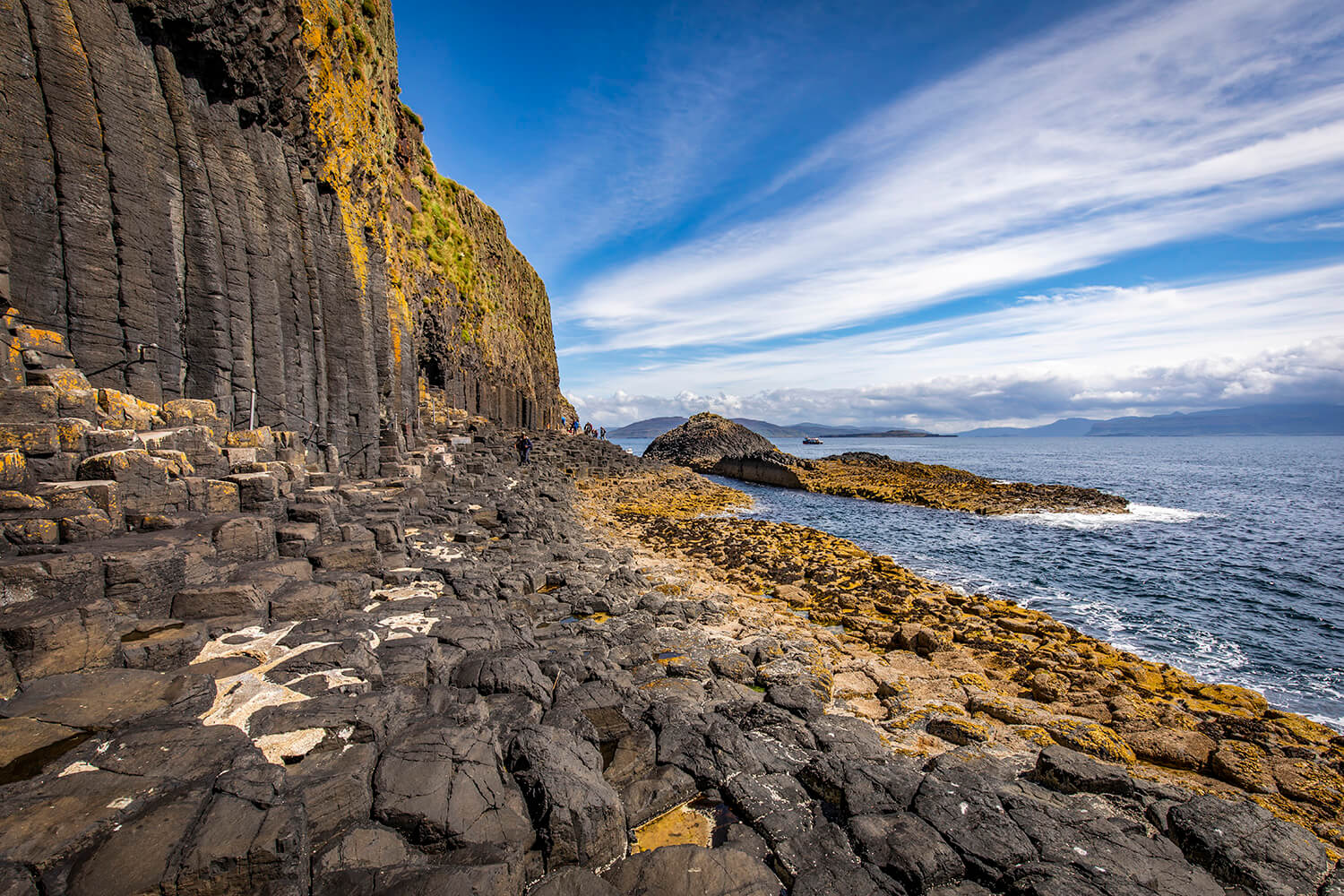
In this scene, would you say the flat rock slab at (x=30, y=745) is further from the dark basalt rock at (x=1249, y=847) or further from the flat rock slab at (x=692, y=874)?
the dark basalt rock at (x=1249, y=847)

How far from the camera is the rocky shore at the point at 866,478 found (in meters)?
40.5

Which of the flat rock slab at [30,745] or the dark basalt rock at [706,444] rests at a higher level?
the dark basalt rock at [706,444]

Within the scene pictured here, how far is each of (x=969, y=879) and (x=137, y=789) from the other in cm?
746

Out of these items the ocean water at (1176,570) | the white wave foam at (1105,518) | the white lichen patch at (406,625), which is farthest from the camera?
the white wave foam at (1105,518)

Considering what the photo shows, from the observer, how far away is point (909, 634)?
497 inches

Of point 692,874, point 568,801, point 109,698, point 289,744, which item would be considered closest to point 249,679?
point 109,698

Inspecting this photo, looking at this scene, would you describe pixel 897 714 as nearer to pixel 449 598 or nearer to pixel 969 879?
pixel 969 879

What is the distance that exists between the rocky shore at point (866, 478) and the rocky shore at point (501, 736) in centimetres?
3179

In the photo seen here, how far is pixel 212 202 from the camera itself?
15320mm

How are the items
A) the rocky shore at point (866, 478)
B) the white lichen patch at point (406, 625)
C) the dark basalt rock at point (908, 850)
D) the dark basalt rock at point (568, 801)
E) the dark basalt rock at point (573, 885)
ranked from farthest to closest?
1. the rocky shore at point (866, 478)
2. the white lichen patch at point (406, 625)
3. the dark basalt rock at point (908, 850)
4. the dark basalt rock at point (568, 801)
5. the dark basalt rock at point (573, 885)

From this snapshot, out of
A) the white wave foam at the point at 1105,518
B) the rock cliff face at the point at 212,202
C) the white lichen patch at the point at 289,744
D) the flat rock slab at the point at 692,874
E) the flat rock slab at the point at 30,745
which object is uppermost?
the rock cliff face at the point at 212,202

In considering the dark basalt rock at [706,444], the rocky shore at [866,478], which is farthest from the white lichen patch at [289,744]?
the dark basalt rock at [706,444]

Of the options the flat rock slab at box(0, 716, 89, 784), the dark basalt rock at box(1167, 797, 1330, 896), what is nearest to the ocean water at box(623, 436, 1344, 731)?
the dark basalt rock at box(1167, 797, 1330, 896)

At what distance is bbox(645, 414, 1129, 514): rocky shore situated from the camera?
40.5 metres
